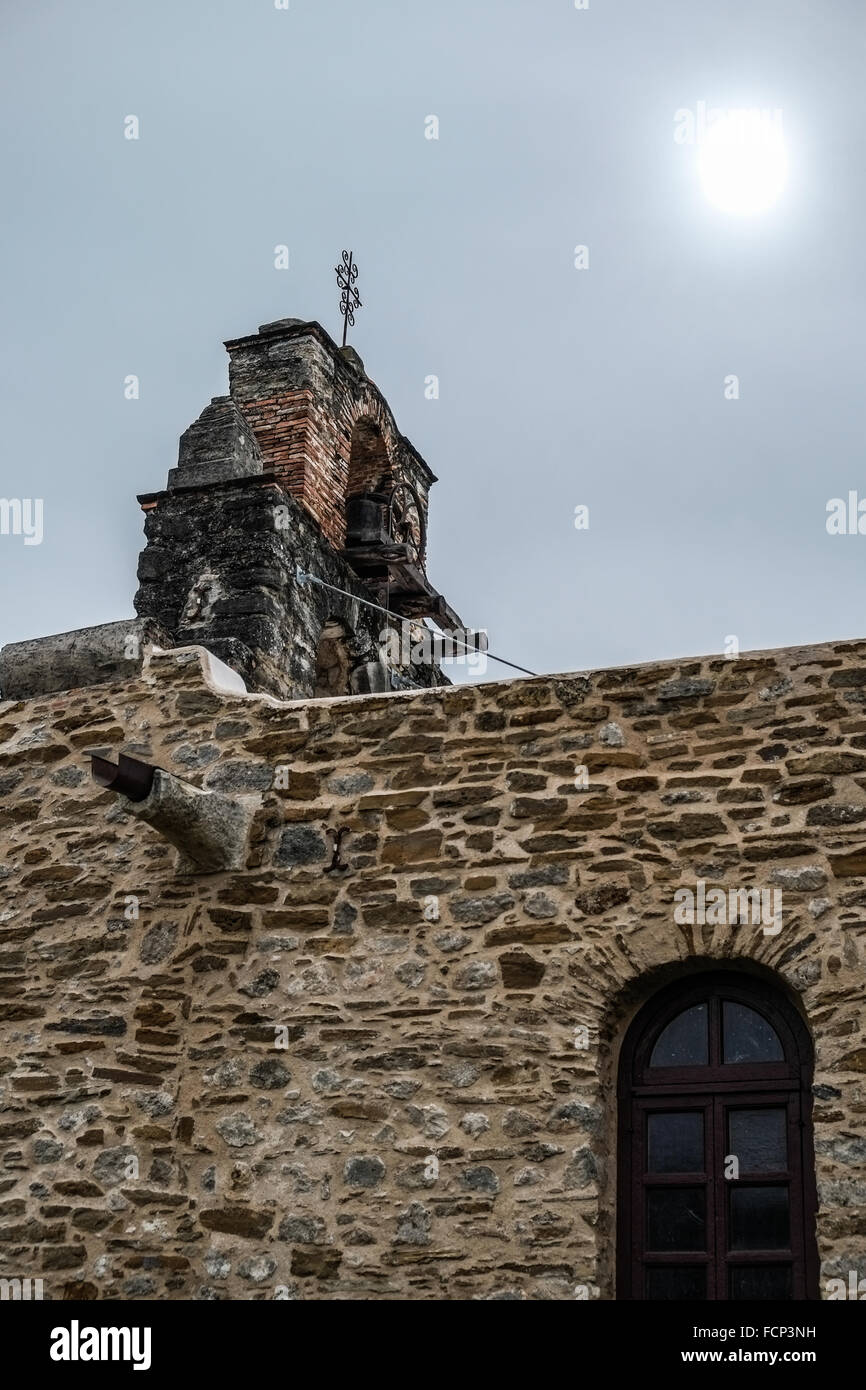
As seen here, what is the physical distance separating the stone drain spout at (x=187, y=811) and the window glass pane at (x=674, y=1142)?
6.63ft

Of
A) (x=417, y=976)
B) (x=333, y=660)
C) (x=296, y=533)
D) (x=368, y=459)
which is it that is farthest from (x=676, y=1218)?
(x=368, y=459)

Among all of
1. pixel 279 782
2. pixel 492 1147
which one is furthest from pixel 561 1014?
pixel 279 782

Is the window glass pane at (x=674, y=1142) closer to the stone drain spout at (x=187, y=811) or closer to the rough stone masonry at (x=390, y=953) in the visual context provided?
the rough stone masonry at (x=390, y=953)

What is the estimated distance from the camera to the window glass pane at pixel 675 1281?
247 inches

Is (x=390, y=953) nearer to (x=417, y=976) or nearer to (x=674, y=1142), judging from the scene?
(x=417, y=976)

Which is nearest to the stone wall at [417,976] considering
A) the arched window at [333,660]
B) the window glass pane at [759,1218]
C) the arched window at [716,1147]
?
the arched window at [716,1147]

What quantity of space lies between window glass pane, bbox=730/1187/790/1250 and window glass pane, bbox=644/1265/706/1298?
0.17 m

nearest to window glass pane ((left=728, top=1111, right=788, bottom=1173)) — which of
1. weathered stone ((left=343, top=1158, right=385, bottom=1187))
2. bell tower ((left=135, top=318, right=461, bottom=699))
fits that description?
weathered stone ((left=343, top=1158, right=385, bottom=1187))

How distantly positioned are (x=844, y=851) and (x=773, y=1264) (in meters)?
1.51

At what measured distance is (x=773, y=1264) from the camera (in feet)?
20.3

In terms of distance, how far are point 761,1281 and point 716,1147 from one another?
491 millimetres

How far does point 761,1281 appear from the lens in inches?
244
